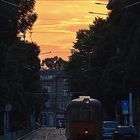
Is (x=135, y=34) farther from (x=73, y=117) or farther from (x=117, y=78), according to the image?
(x=117, y=78)

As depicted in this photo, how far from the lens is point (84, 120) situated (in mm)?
52500

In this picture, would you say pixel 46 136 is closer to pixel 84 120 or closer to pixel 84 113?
pixel 84 113

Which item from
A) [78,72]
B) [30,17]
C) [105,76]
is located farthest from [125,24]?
[78,72]

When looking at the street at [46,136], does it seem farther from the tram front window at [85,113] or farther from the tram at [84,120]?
the tram front window at [85,113]

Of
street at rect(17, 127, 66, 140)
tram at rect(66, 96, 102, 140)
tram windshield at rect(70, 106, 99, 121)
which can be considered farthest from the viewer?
street at rect(17, 127, 66, 140)

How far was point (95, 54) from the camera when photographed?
87.2 meters

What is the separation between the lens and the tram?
52.2 meters

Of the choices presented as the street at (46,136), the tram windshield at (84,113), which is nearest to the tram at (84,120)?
the tram windshield at (84,113)

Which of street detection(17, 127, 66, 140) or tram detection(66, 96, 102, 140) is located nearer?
tram detection(66, 96, 102, 140)

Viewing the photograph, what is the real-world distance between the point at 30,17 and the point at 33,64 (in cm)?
5425

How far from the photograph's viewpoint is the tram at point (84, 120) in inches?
2056

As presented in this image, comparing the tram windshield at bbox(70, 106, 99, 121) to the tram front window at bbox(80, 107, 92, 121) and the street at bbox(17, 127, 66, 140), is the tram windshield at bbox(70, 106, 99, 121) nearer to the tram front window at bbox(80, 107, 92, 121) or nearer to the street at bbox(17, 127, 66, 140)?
the tram front window at bbox(80, 107, 92, 121)

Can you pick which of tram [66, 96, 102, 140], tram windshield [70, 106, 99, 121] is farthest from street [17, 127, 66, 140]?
tram windshield [70, 106, 99, 121]

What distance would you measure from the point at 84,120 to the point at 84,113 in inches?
26.5
